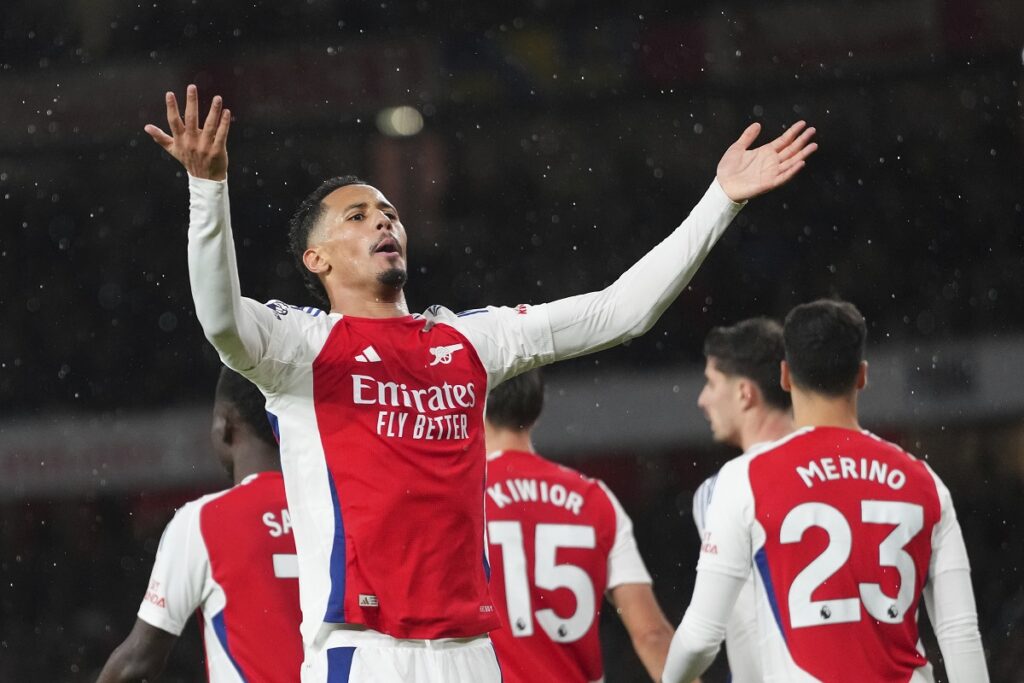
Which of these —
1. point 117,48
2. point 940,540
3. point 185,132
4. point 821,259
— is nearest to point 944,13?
point 821,259

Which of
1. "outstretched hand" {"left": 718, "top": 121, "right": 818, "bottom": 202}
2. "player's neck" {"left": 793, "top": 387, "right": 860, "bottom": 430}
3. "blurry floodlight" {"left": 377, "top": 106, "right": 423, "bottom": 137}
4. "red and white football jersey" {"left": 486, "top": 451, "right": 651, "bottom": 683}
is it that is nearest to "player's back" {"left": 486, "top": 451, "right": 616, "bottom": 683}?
"red and white football jersey" {"left": 486, "top": 451, "right": 651, "bottom": 683}

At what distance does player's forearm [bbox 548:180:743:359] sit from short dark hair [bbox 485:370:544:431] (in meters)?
1.00

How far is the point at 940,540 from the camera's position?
3766mm

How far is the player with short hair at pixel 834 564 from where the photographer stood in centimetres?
366

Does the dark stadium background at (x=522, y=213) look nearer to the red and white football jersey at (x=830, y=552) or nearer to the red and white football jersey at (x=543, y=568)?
the red and white football jersey at (x=543, y=568)

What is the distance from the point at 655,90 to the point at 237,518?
33.7ft

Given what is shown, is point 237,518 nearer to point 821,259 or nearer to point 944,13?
point 821,259

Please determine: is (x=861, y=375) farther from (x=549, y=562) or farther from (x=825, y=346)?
(x=549, y=562)

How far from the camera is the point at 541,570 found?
14.0ft

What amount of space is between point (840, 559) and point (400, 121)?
10.2 meters

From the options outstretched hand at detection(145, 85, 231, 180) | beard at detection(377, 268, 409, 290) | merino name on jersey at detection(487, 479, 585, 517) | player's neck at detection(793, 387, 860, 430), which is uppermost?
outstretched hand at detection(145, 85, 231, 180)

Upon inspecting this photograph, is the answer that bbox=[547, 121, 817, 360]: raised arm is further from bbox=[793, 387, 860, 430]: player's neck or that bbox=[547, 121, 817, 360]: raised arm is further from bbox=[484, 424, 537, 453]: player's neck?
bbox=[484, 424, 537, 453]: player's neck

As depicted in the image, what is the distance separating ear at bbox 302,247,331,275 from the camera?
133 inches

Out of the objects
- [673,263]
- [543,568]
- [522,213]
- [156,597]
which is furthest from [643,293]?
[522,213]
